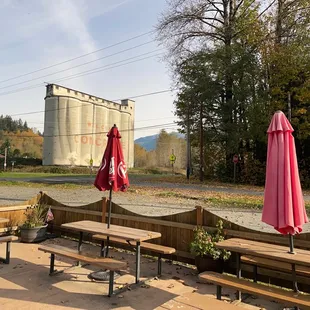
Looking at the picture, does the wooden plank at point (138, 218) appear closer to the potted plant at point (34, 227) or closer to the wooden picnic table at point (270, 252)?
the potted plant at point (34, 227)

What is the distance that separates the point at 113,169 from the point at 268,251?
242 centimetres

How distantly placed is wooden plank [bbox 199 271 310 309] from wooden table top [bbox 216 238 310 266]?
325 mm

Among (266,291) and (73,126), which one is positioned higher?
(73,126)

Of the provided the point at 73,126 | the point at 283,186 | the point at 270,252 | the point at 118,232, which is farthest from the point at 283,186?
the point at 73,126

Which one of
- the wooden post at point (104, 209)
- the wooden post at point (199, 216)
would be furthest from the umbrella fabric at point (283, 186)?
the wooden post at point (104, 209)

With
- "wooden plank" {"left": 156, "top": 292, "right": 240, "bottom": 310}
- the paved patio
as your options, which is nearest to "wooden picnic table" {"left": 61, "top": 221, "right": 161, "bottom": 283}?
the paved patio

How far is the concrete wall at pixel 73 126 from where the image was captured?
1901 inches

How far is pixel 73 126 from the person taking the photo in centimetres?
5056

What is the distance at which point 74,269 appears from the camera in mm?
4777

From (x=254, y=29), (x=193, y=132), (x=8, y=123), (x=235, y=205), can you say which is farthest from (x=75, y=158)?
(x=8, y=123)

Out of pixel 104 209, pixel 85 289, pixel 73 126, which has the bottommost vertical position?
pixel 85 289

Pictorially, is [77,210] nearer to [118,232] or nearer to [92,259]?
[118,232]

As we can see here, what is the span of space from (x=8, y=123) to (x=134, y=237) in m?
111

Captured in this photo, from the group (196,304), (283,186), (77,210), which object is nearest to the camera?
(196,304)
